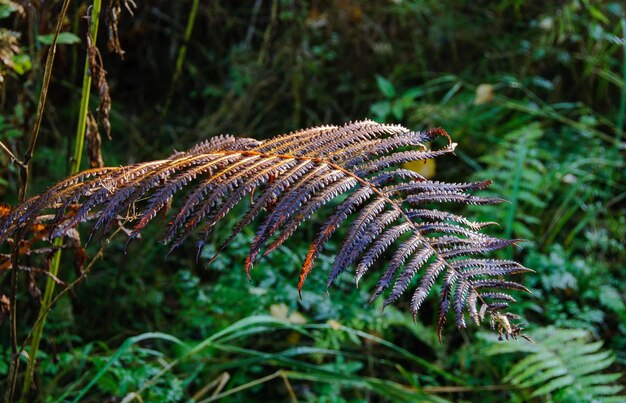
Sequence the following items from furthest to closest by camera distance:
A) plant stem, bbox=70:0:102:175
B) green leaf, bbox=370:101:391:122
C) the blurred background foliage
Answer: green leaf, bbox=370:101:391:122, the blurred background foliage, plant stem, bbox=70:0:102:175

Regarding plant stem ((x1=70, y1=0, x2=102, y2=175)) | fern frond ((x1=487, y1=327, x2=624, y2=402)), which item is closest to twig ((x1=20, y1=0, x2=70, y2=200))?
plant stem ((x1=70, y1=0, x2=102, y2=175))

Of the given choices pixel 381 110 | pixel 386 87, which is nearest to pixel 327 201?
pixel 381 110

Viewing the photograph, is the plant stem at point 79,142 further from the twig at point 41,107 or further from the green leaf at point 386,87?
the green leaf at point 386,87

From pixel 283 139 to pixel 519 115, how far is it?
9.63 feet

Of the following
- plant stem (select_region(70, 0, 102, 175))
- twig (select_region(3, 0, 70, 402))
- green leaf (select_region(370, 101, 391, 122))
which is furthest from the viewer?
green leaf (select_region(370, 101, 391, 122))

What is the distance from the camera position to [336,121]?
145 inches

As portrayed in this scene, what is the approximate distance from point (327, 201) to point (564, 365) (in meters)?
1.66

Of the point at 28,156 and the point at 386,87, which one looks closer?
the point at 28,156

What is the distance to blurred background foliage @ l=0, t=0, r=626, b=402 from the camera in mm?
2221

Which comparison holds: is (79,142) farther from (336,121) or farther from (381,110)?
(336,121)

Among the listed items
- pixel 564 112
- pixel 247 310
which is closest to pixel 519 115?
pixel 564 112

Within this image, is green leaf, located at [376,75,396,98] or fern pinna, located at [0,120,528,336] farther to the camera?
green leaf, located at [376,75,396,98]

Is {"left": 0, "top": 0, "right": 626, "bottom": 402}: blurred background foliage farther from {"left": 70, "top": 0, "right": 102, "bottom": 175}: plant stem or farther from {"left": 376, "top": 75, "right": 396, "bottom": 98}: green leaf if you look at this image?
{"left": 70, "top": 0, "right": 102, "bottom": 175}: plant stem

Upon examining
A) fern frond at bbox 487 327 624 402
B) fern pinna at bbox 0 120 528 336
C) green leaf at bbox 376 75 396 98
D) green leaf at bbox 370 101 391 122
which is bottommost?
fern frond at bbox 487 327 624 402
